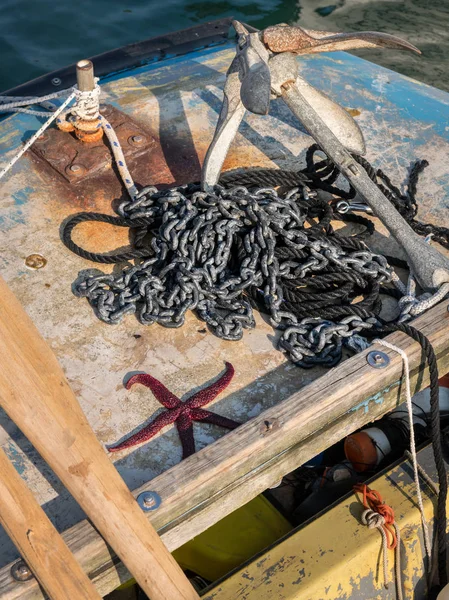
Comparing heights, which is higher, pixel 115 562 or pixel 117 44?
pixel 117 44

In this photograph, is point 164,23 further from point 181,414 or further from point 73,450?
point 73,450

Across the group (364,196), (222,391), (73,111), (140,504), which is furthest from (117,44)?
(140,504)

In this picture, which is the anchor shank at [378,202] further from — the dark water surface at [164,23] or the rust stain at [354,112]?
the dark water surface at [164,23]

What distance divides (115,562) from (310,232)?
1.60 metres

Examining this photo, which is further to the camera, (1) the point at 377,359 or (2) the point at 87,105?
(2) the point at 87,105

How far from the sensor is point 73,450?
2.01 m

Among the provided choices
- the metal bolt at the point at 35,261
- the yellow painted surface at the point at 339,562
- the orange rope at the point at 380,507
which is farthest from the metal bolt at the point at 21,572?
the metal bolt at the point at 35,261

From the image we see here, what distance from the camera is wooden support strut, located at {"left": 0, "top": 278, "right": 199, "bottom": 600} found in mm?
1960

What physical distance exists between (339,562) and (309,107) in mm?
1982

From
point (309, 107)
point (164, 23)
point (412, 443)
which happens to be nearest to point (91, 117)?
point (309, 107)

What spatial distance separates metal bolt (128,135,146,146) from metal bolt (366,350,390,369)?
183 centimetres

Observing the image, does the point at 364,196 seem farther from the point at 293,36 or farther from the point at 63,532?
the point at 63,532

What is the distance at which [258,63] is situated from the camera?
9.95ft

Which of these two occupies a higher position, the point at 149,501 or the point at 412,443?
the point at 149,501
